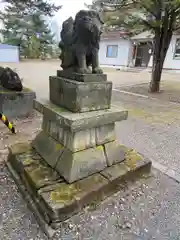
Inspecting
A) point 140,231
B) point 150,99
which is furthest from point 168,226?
point 150,99

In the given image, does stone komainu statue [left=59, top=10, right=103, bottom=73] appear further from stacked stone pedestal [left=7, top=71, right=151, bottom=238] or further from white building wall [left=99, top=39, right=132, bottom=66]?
white building wall [left=99, top=39, right=132, bottom=66]

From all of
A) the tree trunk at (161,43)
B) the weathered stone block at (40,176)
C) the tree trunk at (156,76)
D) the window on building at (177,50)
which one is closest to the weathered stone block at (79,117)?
the weathered stone block at (40,176)

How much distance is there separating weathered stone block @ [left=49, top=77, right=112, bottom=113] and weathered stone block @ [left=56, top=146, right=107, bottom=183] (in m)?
0.42

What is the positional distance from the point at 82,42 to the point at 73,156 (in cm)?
104

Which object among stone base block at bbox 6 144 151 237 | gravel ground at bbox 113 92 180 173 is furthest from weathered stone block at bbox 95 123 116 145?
gravel ground at bbox 113 92 180 173

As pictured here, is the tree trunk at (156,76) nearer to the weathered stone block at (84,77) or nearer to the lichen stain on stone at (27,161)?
the weathered stone block at (84,77)

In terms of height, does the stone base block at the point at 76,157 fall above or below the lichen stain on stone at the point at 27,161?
above

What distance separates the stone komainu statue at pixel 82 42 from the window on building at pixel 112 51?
1647 centimetres

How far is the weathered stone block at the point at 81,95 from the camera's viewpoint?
5.64ft

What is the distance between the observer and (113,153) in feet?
6.88

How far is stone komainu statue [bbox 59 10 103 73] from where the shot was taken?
1680 mm

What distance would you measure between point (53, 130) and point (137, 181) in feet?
3.50

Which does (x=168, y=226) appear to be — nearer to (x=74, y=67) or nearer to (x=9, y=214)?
(x=9, y=214)

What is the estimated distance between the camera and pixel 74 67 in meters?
1.88
